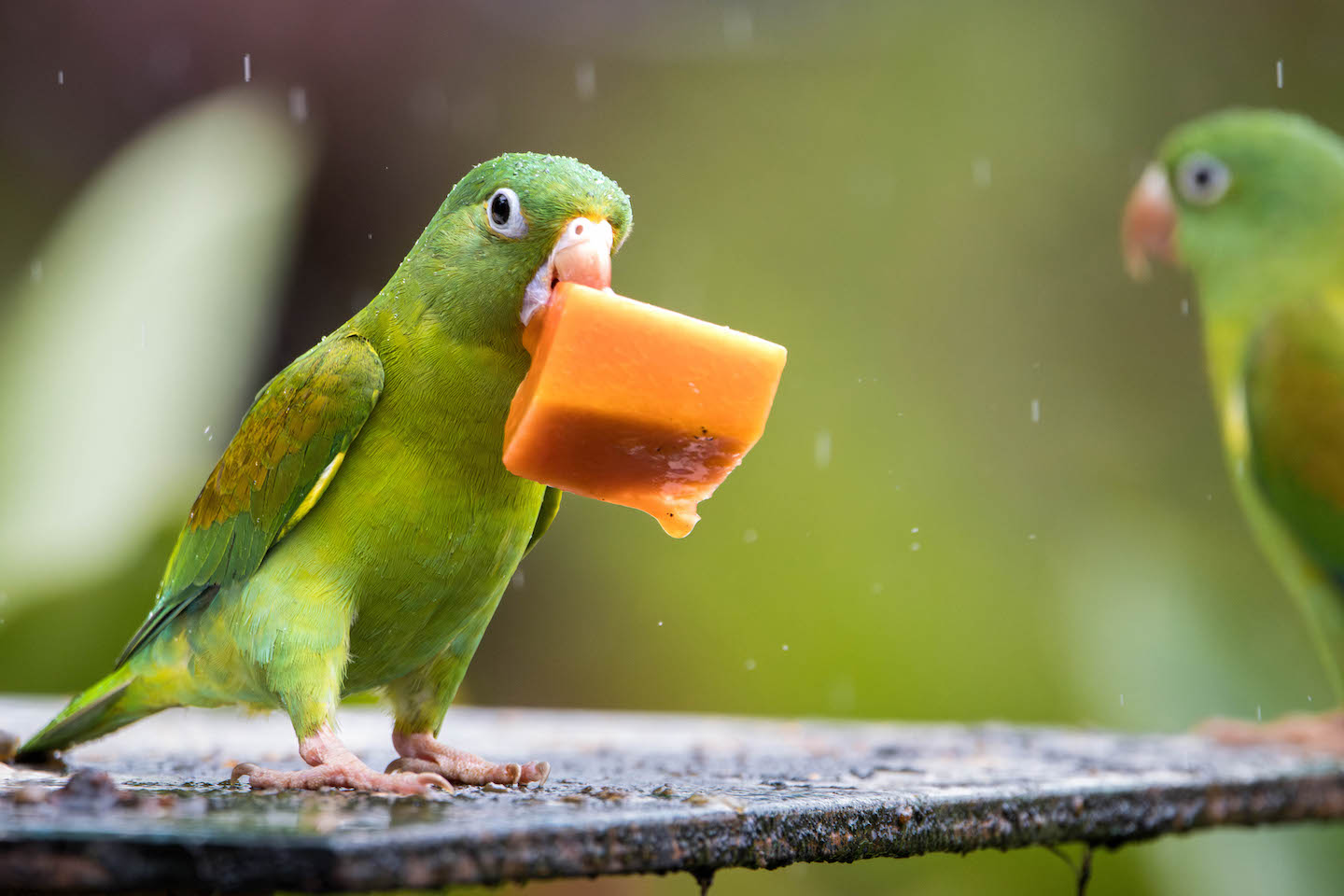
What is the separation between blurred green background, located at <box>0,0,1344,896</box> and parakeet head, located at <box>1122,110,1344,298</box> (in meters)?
1.09

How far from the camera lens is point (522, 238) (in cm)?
163

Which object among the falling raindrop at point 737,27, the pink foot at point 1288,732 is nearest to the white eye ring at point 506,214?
the pink foot at point 1288,732

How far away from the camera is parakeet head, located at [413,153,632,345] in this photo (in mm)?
1597

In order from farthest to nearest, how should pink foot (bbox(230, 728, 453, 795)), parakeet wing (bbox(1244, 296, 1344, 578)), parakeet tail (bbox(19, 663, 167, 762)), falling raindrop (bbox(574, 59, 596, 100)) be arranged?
falling raindrop (bbox(574, 59, 596, 100)) < parakeet wing (bbox(1244, 296, 1344, 578)) < parakeet tail (bbox(19, 663, 167, 762)) < pink foot (bbox(230, 728, 453, 795))

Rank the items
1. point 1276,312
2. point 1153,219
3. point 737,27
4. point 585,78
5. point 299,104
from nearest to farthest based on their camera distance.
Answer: point 1276,312 → point 1153,219 → point 299,104 → point 585,78 → point 737,27

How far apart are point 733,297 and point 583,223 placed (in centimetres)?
460

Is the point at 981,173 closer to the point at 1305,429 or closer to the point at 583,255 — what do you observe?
the point at 1305,429

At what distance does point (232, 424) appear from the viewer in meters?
4.61

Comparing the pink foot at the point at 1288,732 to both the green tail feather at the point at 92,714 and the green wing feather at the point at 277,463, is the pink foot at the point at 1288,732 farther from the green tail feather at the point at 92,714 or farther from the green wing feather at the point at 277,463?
the green tail feather at the point at 92,714

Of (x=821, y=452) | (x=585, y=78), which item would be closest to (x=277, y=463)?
(x=821, y=452)

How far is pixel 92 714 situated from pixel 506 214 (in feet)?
3.06

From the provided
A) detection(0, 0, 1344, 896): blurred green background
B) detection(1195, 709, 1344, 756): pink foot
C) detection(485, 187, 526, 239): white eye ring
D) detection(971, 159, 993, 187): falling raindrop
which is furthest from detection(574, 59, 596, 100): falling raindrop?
detection(485, 187, 526, 239): white eye ring

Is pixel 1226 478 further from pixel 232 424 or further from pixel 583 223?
pixel 583 223

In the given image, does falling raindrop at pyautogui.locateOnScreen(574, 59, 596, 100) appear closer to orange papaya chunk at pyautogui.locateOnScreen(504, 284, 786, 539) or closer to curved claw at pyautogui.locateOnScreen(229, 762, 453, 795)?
orange papaya chunk at pyautogui.locateOnScreen(504, 284, 786, 539)
